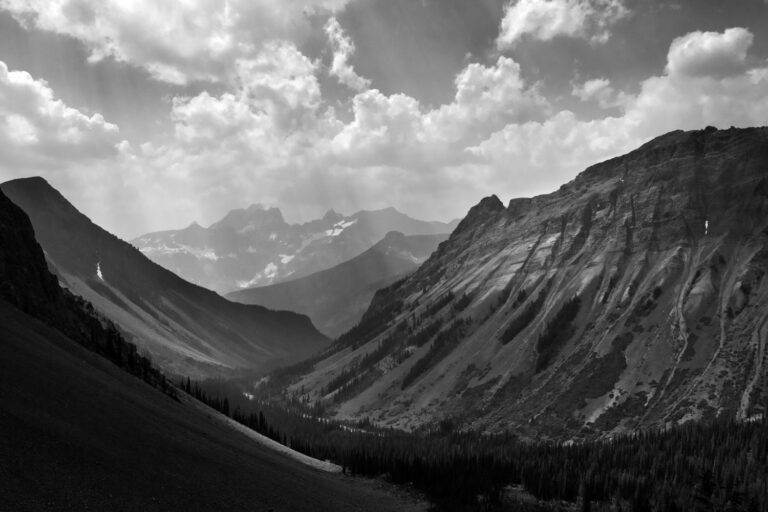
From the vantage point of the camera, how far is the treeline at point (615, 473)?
189ft

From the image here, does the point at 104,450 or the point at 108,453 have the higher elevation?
the point at 104,450

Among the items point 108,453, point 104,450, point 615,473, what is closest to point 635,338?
point 615,473

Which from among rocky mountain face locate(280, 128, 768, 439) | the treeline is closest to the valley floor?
the treeline

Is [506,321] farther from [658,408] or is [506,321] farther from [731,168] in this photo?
[731,168]

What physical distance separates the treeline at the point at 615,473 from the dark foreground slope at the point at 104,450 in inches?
312

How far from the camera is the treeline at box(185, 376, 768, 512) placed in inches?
2272

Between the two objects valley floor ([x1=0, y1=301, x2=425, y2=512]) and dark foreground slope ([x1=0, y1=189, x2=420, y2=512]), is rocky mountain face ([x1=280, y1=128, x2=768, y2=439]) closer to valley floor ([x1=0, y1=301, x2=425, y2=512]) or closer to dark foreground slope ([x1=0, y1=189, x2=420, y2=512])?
dark foreground slope ([x1=0, y1=189, x2=420, y2=512])

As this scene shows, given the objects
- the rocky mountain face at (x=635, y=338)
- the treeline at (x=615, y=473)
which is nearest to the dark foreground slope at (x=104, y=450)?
the treeline at (x=615, y=473)

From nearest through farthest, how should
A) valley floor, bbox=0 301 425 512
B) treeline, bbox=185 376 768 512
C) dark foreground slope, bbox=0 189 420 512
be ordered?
valley floor, bbox=0 301 425 512
dark foreground slope, bbox=0 189 420 512
treeline, bbox=185 376 768 512

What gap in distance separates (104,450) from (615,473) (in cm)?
5990

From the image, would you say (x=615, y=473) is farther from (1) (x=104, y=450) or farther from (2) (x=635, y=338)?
(2) (x=635, y=338)

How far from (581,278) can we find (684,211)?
1591 inches

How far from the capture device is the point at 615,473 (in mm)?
70500

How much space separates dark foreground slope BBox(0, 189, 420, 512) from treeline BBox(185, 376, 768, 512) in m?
7.91
